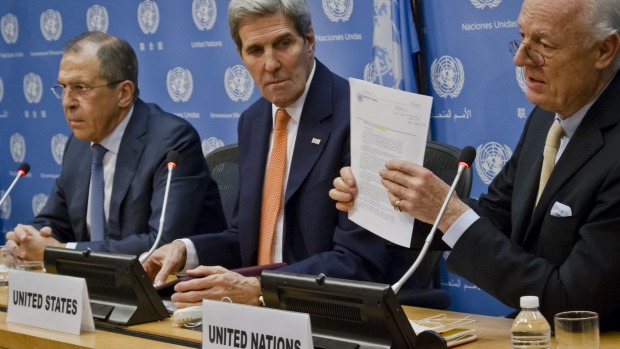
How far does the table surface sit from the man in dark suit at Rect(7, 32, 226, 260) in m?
0.92

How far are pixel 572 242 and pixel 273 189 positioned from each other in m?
1.16

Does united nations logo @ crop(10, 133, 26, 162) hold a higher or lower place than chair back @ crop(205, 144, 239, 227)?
lower

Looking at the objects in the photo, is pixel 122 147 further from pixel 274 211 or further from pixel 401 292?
pixel 401 292

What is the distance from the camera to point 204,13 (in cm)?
575

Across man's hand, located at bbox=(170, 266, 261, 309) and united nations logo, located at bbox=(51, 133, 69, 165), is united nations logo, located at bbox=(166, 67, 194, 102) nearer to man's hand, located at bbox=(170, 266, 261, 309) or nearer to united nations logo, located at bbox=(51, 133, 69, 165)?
united nations logo, located at bbox=(51, 133, 69, 165)

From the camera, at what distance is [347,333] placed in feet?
7.54

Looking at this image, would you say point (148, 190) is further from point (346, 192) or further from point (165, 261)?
point (346, 192)

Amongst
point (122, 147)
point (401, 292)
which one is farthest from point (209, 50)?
point (401, 292)

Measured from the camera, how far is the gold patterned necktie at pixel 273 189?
333 cm

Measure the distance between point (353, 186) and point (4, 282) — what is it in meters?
1.56

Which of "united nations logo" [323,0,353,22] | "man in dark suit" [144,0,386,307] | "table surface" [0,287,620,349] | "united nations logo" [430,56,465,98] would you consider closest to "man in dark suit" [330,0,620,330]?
"table surface" [0,287,620,349]

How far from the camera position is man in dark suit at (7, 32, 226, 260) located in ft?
12.4

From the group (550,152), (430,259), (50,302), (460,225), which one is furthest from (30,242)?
(550,152)

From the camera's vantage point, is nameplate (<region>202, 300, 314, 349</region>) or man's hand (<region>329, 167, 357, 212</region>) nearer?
nameplate (<region>202, 300, 314, 349</region>)
